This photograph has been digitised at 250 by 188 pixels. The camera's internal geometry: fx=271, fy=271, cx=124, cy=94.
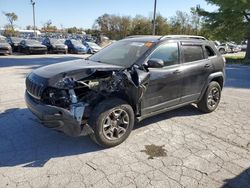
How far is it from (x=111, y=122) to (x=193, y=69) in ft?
7.45

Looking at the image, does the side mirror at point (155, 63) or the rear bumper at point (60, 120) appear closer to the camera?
the rear bumper at point (60, 120)

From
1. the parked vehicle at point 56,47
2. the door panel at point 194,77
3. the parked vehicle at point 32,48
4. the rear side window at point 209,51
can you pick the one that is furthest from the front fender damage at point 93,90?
the parked vehicle at point 56,47

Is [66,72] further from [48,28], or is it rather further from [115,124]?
[48,28]

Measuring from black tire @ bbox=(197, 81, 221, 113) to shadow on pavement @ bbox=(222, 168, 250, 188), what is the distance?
2602 millimetres

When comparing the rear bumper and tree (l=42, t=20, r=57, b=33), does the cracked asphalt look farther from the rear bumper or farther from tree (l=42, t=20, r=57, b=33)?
tree (l=42, t=20, r=57, b=33)

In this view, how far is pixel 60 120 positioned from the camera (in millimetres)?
3881

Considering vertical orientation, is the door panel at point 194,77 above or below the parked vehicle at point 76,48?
above

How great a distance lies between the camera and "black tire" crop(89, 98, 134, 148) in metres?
4.10

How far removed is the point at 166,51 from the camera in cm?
516

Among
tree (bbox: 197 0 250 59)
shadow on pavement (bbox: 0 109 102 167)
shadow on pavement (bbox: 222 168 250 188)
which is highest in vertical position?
tree (bbox: 197 0 250 59)

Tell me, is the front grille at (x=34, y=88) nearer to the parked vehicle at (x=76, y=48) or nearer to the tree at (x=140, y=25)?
the parked vehicle at (x=76, y=48)

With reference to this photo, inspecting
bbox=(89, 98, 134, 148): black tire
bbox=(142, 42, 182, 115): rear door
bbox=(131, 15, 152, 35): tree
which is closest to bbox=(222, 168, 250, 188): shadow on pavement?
bbox=(89, 98, 134, 148): black tire

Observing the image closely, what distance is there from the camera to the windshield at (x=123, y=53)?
16.0ft

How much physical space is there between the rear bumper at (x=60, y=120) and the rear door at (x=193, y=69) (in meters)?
2.42
